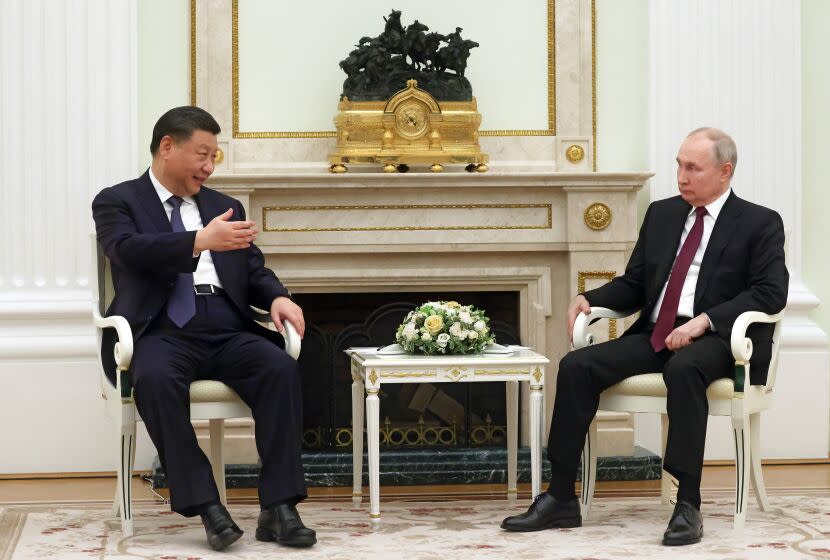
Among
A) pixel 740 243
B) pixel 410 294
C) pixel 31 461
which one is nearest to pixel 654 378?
pixel 740 243

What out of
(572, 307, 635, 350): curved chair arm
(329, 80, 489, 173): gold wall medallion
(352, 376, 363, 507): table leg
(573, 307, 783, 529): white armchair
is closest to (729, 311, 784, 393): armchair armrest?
(573, 307, 783, 529): white armchair

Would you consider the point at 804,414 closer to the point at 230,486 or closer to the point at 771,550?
the point at 771,550

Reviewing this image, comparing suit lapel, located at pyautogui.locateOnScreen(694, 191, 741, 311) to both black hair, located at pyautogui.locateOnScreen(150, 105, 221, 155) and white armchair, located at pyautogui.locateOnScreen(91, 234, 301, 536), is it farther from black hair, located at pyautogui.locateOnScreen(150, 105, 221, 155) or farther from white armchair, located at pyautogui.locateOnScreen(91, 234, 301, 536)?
black hair, located at pyautogui.locateOnScreen(150, 105, 221, 155)

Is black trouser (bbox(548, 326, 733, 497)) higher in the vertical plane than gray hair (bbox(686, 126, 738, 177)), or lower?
lower

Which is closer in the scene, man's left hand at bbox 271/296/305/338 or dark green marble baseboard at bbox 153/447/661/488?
man's left hand at bbox 271/296/305/338

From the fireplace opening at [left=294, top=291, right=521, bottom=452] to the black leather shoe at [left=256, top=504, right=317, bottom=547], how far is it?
160 centimetres

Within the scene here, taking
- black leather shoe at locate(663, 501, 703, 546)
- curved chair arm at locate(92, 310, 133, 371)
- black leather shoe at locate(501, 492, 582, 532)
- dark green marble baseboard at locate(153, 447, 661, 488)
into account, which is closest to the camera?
black leather shoe at locate(663, 501, 703, 546)

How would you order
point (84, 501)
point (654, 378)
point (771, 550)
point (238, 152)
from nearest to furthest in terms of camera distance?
point (771, 550)
point (654, 378)
point (84, 501)
point (238, 152)

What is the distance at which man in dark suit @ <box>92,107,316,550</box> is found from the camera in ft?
12.6

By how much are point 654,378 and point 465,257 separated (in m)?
1.42

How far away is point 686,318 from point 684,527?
2.58 ft

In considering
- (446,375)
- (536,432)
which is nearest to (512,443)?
(536,432)

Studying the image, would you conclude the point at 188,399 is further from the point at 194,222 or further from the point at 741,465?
Answer: the point at 741,465

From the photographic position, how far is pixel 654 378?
4176 millimetres
